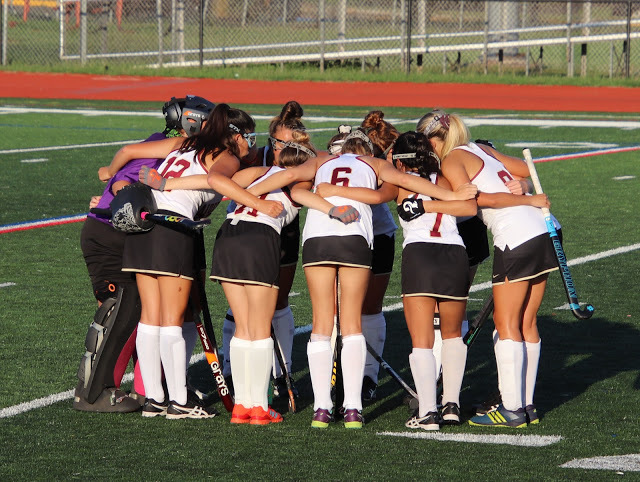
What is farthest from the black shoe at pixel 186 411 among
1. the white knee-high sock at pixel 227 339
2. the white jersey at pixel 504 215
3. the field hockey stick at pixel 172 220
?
the white jersey at pixel 504 215

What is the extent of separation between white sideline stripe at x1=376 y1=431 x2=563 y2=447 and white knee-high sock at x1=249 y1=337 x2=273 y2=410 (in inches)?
26.2

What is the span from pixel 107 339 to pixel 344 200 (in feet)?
5.16

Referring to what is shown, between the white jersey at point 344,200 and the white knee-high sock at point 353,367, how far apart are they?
0.52 meters

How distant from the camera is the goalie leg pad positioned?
7.02 metres

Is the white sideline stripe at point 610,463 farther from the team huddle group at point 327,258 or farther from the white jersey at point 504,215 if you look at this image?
the white jersey at point 504,215

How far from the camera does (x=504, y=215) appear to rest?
22.2 ft

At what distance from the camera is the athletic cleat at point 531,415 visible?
6.79 meters

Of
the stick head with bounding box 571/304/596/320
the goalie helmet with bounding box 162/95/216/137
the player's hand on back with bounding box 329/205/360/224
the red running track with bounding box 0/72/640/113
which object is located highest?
the red running track with bounding box 0/72/640/113

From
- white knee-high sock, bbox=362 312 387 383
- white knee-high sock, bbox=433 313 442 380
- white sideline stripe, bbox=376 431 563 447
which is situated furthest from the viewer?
white knee-high sock, bbox=362 312 387 383

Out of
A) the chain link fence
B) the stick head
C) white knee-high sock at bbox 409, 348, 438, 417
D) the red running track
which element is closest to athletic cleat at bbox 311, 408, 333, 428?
white knee-high sock at bbox 409, 348, 438, 417

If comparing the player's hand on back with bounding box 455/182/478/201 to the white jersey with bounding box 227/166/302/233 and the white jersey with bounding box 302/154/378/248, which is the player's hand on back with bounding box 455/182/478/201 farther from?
the white jersey with bounding box 227/166/302/233

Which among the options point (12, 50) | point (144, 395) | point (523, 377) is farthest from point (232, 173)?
point (12, 50)

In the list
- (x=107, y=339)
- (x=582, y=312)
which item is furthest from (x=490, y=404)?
(x=107, y=339)

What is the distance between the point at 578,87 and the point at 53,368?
25378 mm
